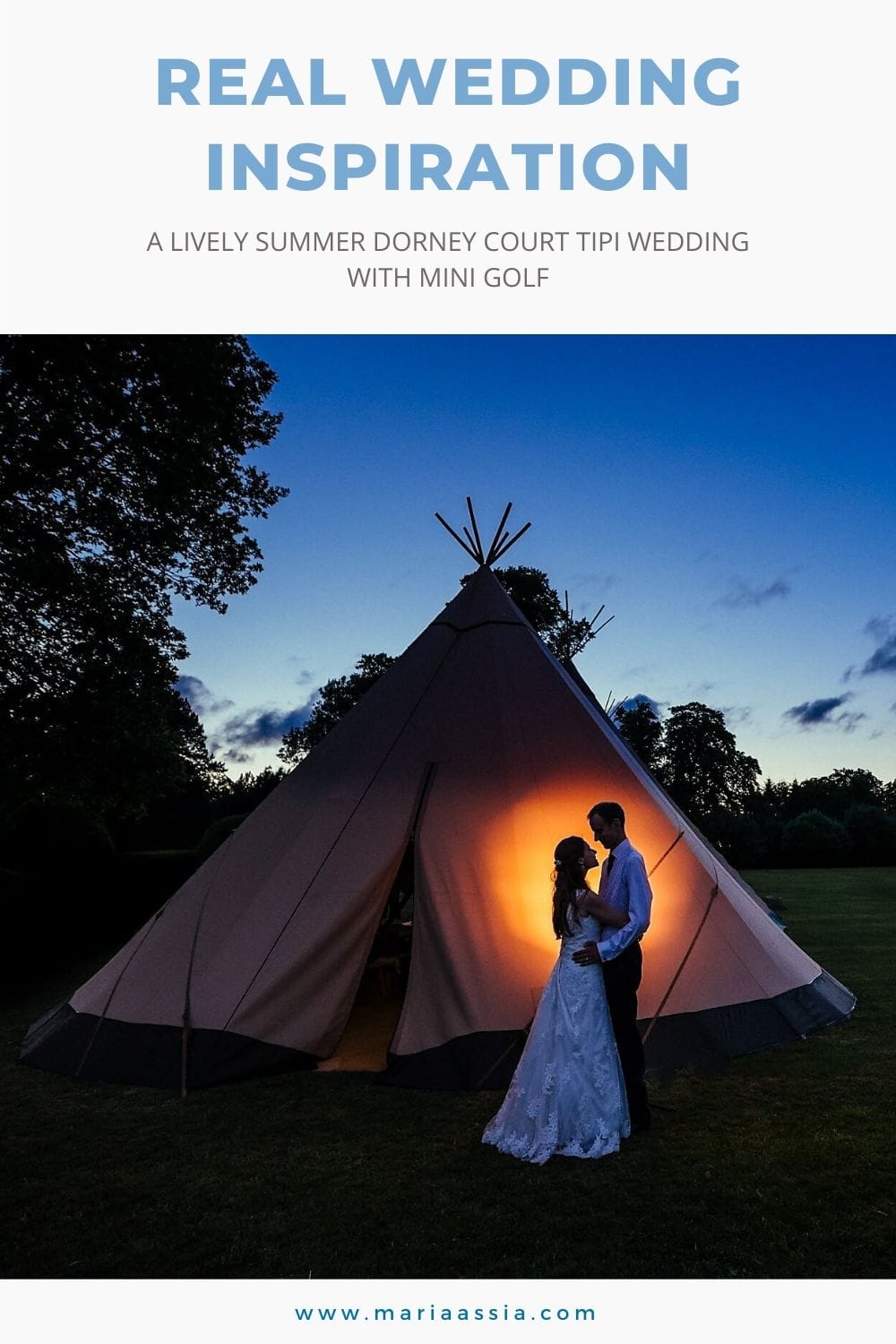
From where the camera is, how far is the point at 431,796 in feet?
23.4

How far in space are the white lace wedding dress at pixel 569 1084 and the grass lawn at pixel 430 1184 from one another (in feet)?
0.44

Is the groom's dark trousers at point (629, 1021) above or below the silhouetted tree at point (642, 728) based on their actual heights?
below

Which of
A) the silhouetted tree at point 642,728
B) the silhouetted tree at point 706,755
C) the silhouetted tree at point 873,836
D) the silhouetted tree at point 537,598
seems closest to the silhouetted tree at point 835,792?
the silhouetted tree at point 706,755

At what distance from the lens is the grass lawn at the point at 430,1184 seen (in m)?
3.69

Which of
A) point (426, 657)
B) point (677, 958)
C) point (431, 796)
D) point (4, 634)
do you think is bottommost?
point (677, 958)

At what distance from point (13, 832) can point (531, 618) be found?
49.8ft

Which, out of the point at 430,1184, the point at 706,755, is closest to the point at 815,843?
the point at 706,755

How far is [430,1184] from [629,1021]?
1.54 m

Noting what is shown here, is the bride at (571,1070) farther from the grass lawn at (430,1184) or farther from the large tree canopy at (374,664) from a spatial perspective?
the large tree canopy at (374,664)

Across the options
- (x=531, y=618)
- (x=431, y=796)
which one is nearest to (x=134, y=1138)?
(x=431, y=796)

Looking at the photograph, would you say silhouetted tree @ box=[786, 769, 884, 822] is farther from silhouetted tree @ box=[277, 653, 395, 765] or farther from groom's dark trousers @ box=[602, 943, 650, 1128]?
groom's dark trousers @ box=[602, 943, 650, 1128]

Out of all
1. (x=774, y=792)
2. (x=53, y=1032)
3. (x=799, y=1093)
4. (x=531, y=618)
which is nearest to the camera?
(x=799, y=1093)

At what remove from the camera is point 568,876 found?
5.34 m

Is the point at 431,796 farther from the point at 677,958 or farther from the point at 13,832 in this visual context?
the point at 13,832
